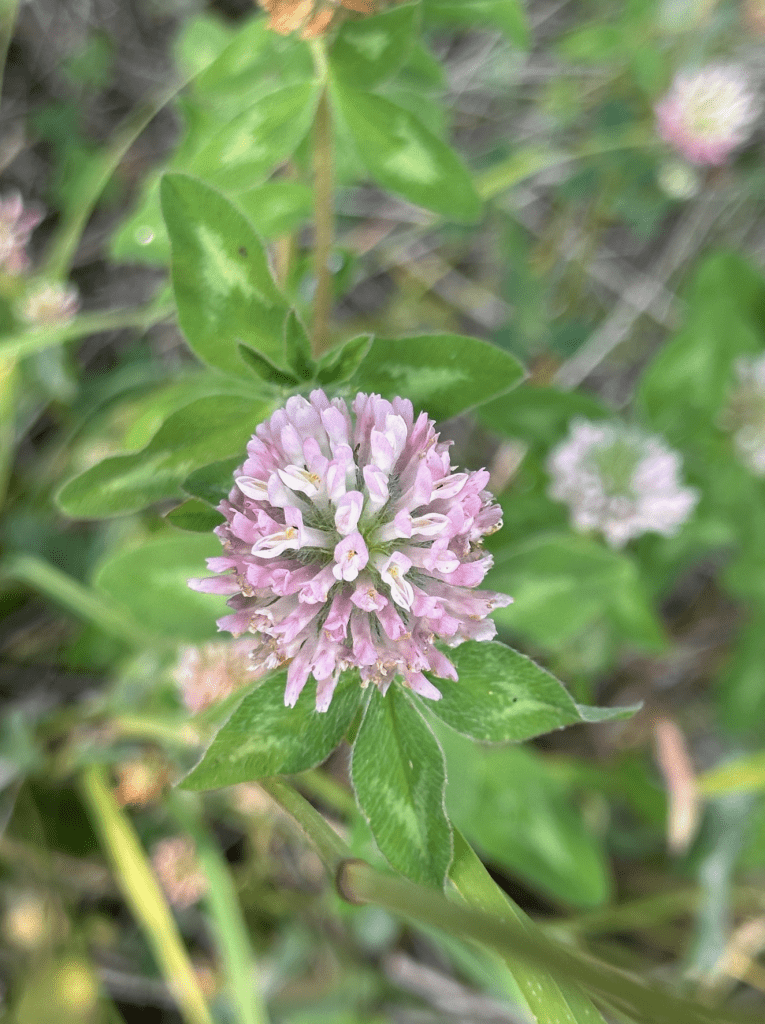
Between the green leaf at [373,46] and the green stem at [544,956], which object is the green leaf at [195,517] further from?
the green leaf at [373,46]

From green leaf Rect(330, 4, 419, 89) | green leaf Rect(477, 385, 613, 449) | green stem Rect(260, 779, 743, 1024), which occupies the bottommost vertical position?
green leaf Rect(477, 385, 613, 449)

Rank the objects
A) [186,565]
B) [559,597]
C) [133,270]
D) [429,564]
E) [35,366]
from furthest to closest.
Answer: [133,270] → [35,366] → [559,597] → [186,565] → [429,564]

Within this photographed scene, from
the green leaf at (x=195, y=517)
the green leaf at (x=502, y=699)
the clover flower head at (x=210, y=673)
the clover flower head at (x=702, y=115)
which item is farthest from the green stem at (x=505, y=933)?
the clover flower head at (x=702, y=115)

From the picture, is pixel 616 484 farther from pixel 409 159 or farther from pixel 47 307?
pixel 47 307

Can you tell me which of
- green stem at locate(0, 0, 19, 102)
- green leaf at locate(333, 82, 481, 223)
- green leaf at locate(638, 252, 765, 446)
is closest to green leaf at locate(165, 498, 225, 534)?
green leaf at locate(333, 82, 481, 223)

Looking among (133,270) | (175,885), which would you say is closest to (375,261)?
(133,270)

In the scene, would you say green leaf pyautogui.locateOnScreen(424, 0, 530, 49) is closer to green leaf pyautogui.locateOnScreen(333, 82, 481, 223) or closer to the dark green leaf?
green leaf pyautogui.locateOnScreen(333, 82, 481, 223)

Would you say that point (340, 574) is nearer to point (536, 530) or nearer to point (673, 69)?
point (536, 530)
